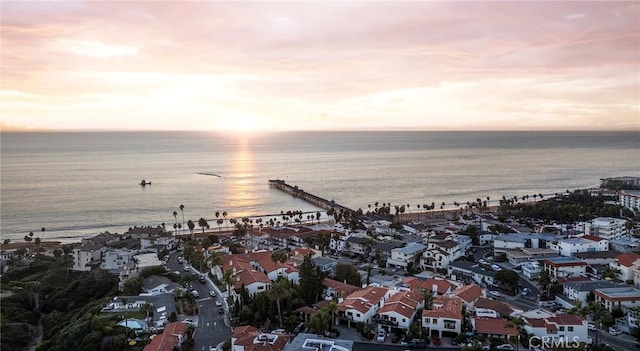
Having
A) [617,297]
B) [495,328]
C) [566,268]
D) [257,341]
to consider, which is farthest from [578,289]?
[257,341]

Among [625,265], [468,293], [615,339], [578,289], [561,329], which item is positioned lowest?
Result: [615,339]

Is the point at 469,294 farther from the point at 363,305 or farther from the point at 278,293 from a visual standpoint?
the point at 278,293

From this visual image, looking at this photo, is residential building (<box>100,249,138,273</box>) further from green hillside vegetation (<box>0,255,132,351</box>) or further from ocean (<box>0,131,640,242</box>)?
ocean (<box>0,131,640,242</box>)

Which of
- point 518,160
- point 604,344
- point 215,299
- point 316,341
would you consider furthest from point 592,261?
point 518,160

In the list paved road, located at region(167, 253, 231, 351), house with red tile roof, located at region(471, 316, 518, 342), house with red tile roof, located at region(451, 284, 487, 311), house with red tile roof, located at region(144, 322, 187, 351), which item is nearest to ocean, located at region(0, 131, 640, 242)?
paved road, located at region(167, 253, 231, 351)

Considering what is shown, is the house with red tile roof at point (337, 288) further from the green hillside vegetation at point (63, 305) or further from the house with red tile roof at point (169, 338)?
the green hillside vegetation at point (63, 305)

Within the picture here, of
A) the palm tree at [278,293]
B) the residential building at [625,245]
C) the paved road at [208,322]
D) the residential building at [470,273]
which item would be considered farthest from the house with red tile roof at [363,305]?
the residential building at [625,245]

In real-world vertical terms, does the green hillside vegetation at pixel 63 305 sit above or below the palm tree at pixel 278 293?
below
